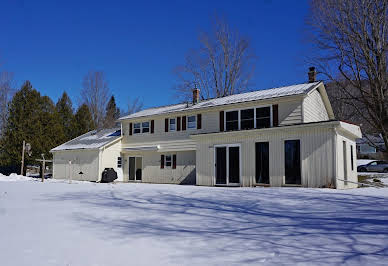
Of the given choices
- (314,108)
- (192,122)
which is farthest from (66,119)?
(314,108)

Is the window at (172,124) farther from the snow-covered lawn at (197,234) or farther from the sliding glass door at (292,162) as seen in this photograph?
the snow-covered lawn at (197,234)

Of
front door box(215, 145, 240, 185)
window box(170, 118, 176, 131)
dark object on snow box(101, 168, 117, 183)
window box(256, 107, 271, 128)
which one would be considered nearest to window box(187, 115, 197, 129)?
window box(170, 118, 176, 131)

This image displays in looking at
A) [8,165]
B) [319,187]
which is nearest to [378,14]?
[319,187]

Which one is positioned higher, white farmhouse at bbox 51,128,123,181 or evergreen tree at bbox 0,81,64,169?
evergreen tree at bbox 0,81,64,169

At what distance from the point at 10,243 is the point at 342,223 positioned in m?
6.00

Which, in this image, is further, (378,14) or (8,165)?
(8,165)

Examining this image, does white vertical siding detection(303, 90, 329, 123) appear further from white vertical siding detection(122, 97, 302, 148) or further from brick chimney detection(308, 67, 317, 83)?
brick chimney detection(308, 67, 317, 83)

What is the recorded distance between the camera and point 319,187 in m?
13.7

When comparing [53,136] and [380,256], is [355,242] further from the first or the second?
[53,136]

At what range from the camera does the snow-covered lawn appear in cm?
442

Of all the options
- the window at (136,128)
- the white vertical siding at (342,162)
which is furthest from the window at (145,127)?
the white vertical siding at (342,162)

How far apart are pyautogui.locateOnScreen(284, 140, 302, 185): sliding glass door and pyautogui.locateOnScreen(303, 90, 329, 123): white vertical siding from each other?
2.30m

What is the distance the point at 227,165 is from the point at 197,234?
1159cm

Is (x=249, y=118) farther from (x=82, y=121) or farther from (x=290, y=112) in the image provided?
(x=82, y=121)
